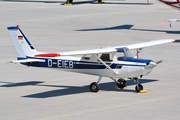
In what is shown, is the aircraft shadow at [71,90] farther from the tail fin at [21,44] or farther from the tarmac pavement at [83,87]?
the tail fin at [21,44]

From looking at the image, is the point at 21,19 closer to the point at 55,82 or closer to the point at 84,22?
the point at 84,22

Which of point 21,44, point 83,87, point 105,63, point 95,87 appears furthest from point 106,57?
point 21,44

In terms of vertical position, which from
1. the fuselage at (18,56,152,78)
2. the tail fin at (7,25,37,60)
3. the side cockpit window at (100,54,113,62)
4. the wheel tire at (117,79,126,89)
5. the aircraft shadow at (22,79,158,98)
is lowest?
the aircraft shadow at (22,79,158,98)

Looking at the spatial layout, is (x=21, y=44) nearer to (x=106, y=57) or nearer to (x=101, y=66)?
(x=101, y=66)

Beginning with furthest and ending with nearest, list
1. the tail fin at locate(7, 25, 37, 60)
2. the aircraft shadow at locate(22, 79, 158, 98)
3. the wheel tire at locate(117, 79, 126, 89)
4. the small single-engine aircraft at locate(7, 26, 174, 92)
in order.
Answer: the tail fin at locate(7, 25, 37, 60) < the wheel tire at locate(117, 79, 126, 89) < the aircraft shadow at locate(22, 79, 158, 98) < the small single-engine aircraft at locate(7, 26, 174, 92)

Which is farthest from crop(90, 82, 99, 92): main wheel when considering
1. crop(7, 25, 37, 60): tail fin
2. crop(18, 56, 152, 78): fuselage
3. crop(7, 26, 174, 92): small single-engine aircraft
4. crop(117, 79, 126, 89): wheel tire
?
crop(7, 25, 37, 60): tail fin

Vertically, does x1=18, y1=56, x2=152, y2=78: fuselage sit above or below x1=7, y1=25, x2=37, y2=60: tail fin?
below

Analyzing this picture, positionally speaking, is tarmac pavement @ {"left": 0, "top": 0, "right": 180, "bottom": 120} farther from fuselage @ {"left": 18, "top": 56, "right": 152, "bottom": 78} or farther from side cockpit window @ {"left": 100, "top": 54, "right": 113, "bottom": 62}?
side cockpit window @ {"left": 100, "top": 54, "right": 113, "bottom": 62}

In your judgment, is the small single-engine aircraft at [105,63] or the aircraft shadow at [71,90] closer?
the small single-engine aircraft at [105,63]

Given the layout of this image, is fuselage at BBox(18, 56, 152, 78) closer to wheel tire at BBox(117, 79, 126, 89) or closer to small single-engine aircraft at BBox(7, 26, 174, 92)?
small single-engine aircraft at BBox(7, 26, 174, 92)

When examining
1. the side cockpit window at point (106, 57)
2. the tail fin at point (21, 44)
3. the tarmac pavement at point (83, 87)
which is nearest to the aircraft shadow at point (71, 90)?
the tarmac pavement at point (83, 87)

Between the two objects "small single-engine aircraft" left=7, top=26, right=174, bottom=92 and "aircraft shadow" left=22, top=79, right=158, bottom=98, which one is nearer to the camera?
"small single-engine aircraft" left=7, top=26, right=174, bottom=92

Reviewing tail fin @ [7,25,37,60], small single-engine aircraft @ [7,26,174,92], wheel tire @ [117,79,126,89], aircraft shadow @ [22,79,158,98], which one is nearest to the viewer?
small single-engine aircraft @ [7,26,174,92]

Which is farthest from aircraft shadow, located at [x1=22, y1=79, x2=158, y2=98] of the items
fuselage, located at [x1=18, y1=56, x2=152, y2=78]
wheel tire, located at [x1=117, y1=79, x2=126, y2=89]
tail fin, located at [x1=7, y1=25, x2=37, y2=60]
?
tail fin, located at [x1=7, y1=25, x2=37, y2=60]
